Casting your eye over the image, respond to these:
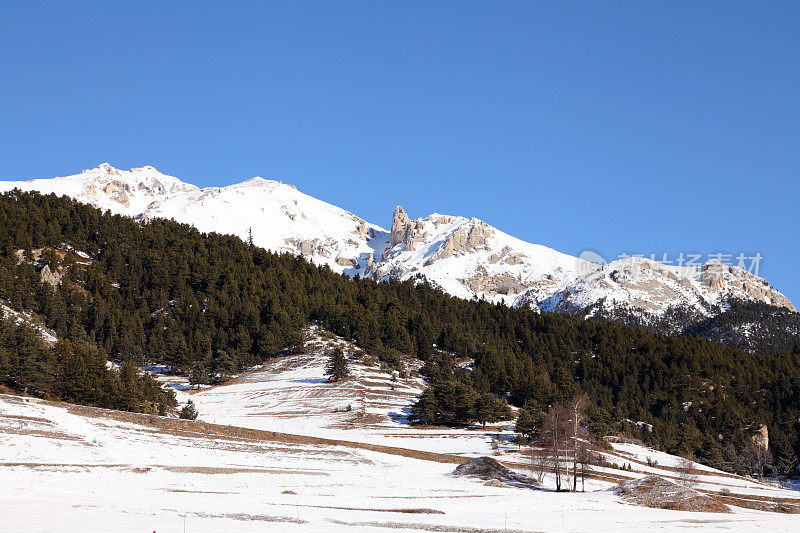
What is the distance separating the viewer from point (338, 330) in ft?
491

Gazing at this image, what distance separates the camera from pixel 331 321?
151 meters

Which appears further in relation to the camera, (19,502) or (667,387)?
(667,387)

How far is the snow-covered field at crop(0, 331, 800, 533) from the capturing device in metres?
24.8

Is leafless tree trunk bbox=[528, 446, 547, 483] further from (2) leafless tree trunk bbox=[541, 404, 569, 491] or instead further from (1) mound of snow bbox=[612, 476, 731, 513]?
(1) mound of snow bbox=[612, 476, 731, 513]

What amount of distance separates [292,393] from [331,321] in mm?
48431

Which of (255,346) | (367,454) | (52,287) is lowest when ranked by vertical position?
(367,454)

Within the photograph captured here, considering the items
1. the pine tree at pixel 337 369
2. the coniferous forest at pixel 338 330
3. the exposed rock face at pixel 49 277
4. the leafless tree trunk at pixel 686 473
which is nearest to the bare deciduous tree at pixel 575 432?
the leafless tree trunk at pixel 686 473

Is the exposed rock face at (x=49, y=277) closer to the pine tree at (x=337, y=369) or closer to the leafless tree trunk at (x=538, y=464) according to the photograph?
the pine tree at (x=337, y=369)

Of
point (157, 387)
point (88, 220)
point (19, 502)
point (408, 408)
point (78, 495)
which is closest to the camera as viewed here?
point (19, 502)

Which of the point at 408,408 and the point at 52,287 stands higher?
the point at 52,287

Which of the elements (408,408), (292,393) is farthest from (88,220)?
(408,408)

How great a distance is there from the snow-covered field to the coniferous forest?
31273 millimetres

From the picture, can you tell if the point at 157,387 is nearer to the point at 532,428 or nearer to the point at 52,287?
the point at 532,428

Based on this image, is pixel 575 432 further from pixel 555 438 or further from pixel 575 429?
pixel 555 438
